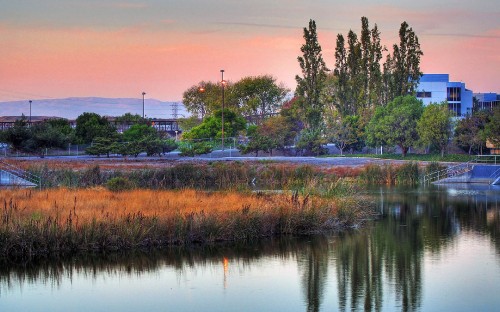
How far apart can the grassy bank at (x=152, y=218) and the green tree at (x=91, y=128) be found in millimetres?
64249

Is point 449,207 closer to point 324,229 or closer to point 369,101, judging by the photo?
point 324,229

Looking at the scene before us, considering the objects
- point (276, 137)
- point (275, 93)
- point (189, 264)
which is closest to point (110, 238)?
point (189, 264)

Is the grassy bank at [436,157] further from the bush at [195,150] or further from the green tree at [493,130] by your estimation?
the bush at [195,150]

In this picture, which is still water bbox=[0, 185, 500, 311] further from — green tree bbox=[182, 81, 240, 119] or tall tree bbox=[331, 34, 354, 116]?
green tree bbox=[182, 81, 240, 119]

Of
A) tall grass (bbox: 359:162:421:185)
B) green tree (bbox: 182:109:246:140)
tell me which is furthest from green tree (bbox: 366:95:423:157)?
green tree (bbox: 182:109:246:140)

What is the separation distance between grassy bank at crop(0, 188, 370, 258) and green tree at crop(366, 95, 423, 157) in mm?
51666

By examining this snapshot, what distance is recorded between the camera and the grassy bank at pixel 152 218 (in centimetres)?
2678

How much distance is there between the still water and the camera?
70.0 ft

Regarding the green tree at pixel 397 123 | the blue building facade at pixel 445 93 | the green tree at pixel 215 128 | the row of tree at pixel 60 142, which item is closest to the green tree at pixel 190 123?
the blue building facade at pixel 445 93

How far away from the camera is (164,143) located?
90562 mm

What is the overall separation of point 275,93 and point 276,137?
5277 centimetres

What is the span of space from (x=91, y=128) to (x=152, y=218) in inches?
3054

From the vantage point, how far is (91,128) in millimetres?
104375

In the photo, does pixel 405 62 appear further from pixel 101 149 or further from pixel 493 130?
pixel 101 149
